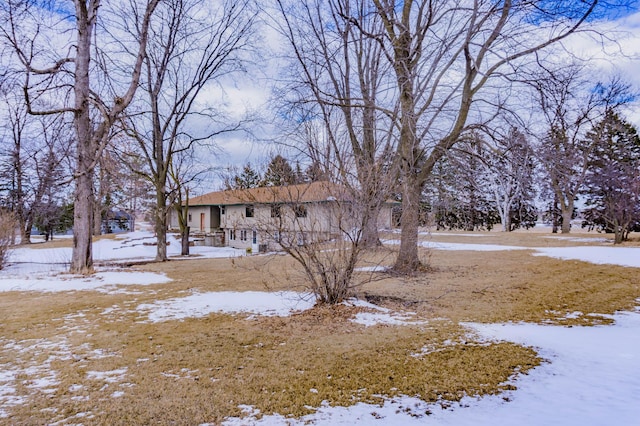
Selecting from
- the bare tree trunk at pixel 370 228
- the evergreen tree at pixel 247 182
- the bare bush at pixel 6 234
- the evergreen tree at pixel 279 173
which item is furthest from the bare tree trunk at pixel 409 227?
the bare bush at pixel 6 234

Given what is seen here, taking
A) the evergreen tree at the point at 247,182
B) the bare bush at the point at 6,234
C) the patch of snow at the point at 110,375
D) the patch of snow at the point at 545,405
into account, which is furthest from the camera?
the bare bush at the point at 6,234

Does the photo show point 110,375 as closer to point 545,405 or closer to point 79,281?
point 545,405

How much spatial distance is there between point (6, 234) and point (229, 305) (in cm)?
1043

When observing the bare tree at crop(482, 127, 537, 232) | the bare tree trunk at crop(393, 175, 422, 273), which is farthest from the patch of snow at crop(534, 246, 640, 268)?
the bare tree trunk at crop(393, 175, 422, 273)

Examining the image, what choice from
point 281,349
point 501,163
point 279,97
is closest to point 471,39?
point 501,163

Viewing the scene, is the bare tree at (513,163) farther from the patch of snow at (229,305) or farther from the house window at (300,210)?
the patch of snow at (229,305)

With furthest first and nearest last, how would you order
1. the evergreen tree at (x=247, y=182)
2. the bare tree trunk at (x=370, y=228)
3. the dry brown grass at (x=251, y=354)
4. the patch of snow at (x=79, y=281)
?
the patch of snow at (x=79, y=281) < the evergreen tree at (x=247, y=182) < the bare tree trunk at (x=370, y=228) < the dry brown grass at (x=251, y=354)

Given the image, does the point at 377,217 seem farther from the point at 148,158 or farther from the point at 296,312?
the point at 148,158

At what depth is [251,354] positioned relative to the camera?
167 inches

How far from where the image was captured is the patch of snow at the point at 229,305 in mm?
6172

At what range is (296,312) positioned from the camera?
6023mm

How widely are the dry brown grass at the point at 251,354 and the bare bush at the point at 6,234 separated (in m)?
5.88

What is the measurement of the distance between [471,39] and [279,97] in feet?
18.0

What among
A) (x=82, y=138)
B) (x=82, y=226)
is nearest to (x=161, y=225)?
(x=82, y=226)
